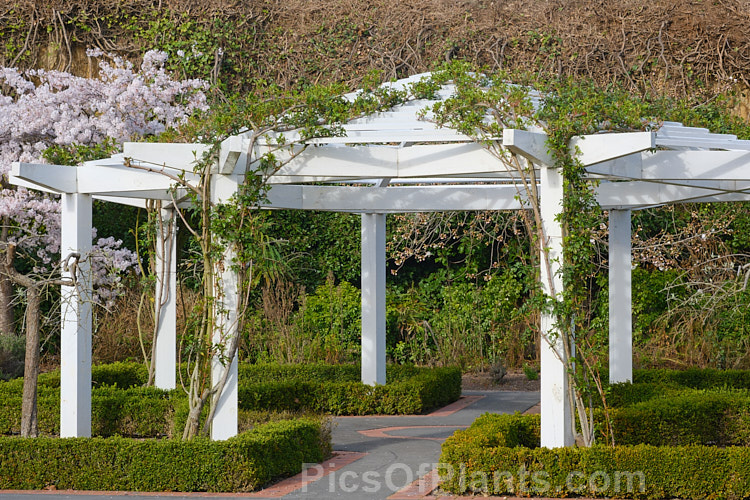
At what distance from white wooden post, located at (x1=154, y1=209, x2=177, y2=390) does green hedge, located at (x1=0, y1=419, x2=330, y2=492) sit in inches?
118

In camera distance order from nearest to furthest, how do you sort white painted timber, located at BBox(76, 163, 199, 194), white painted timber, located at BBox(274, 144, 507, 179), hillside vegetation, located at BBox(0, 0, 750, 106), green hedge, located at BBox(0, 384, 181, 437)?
1. white painted timber, located at BBox(274, 144, 507, 179)
2. white painted timber, located at BBox(76, 163, 199, 194)
3. green hedge, located at BBox(0, 384, 181, 437)
4. hillside vegetation, located at BBox(0, 0, 750, 106)

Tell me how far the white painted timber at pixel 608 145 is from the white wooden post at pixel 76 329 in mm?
3960

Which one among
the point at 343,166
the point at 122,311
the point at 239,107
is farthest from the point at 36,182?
the point at 122,311

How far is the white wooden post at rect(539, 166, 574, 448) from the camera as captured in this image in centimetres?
649

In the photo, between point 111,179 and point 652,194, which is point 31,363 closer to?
point 111,179

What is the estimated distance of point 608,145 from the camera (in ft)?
20.7

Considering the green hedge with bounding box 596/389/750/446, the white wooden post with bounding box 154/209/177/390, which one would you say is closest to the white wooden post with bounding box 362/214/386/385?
the white wooden post with bounding box 154/209/177/390

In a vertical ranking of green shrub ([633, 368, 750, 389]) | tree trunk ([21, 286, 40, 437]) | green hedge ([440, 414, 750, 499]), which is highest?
tree trunk ([21, 286, 40, 437])

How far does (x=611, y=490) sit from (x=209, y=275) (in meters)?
3.31

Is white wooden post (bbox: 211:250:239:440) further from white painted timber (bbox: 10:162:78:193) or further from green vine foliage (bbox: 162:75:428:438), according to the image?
white painted timber (bbox: 10:162:78:193)

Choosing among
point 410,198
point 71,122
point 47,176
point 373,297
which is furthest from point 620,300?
point 71,122

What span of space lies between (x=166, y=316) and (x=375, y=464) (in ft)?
11.3

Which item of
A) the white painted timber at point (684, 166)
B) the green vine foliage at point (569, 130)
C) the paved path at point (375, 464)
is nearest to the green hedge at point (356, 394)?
the paved path at point (375, 464)

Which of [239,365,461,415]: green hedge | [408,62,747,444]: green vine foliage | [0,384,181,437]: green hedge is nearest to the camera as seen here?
[408,62,747,444]: green vine foliage
